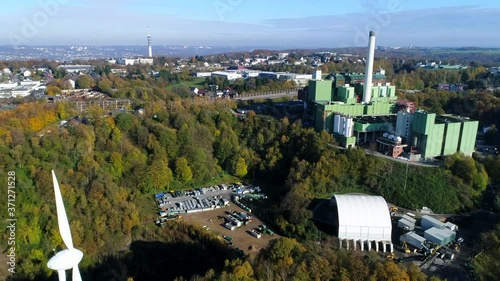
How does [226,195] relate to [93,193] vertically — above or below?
below

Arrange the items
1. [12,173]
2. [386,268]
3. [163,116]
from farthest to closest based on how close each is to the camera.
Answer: [163,116] < [12,173] < [386,268]

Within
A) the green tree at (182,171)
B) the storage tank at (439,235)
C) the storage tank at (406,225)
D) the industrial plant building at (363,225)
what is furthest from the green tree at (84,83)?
the storage tank at (439,235)

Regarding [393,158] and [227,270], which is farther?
[393,158]

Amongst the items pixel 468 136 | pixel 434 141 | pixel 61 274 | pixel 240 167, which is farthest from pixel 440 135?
pixel 61 274

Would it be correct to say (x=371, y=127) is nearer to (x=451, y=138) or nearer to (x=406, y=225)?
(x=451, y=138)

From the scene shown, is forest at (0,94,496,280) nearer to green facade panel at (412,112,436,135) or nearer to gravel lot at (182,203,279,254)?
gravel lot at (182,203,279,254)

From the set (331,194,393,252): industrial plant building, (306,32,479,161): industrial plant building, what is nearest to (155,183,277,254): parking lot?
(331,194,393,252): industrial plant building

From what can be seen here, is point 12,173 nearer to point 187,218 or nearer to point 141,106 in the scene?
point 187,218

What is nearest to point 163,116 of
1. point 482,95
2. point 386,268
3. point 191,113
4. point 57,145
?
point 191,113
